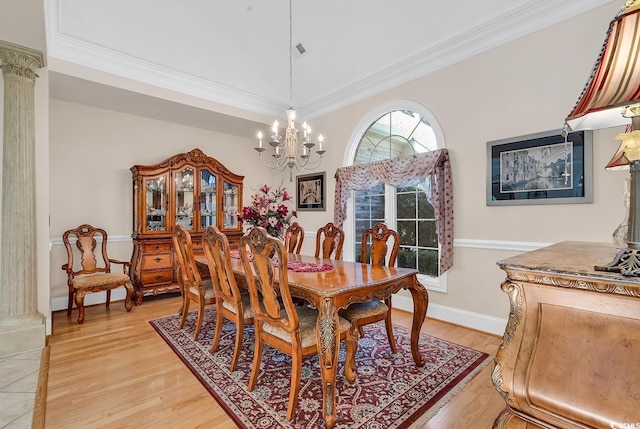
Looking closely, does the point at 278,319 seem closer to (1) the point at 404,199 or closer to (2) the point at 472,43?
(1) the point at 404,199

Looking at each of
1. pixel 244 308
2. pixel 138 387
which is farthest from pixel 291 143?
pixel 138 387

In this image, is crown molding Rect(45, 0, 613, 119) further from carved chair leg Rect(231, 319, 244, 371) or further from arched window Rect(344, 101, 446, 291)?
carved chair leg Rect(231, 319, 244, 371)

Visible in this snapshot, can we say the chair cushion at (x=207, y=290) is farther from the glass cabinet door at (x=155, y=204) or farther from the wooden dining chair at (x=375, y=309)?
the glass cabinet door at (x=155, y=204)

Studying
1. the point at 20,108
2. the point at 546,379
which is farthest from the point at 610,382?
the point at 20,108

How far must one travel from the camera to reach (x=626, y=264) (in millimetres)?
852

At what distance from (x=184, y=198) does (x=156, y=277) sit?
45.9 inches

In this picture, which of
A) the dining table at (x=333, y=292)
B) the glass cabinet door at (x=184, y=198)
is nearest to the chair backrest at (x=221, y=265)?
the dining table at (x=333, y=292)

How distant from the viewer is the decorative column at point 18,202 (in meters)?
2.63

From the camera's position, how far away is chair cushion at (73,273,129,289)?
3369mm

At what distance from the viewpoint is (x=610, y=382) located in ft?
2.71

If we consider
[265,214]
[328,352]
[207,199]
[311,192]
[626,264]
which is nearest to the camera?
[626,264]

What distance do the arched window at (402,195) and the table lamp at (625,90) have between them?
261cm

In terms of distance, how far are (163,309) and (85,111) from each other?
282 centimetres

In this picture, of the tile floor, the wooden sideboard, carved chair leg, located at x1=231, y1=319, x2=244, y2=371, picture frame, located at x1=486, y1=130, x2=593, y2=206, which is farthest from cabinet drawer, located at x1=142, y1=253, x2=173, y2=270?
the wooden sideboard
